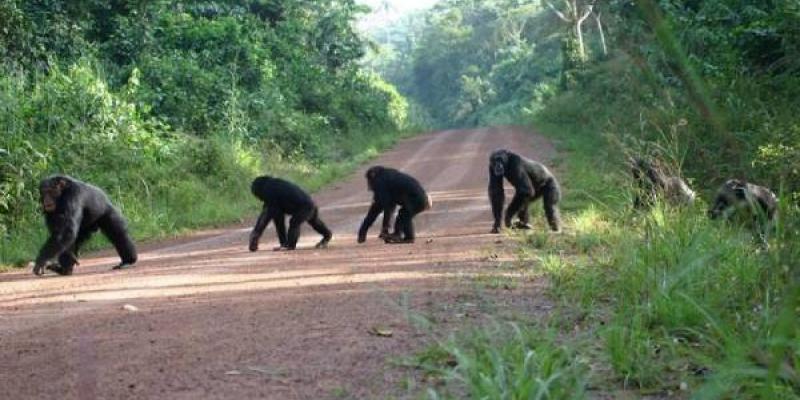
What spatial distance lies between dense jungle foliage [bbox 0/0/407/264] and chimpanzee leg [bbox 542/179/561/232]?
638 cm

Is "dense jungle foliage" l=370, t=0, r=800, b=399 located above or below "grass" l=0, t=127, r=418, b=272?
above

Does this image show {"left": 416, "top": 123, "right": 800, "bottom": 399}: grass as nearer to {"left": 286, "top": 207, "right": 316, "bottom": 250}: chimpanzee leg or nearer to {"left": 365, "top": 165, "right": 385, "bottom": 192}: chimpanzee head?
{"left": 286, "top": 207, "right": 316, "bottom": 250}: chimpanzee leg

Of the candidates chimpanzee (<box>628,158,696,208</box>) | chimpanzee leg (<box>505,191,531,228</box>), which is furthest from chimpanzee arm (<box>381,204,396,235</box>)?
chimpanzee (<box>628,158,696,208</box>)

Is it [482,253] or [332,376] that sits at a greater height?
[332,376]

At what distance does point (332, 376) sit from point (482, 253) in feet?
18.4

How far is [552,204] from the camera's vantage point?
42.0 ft

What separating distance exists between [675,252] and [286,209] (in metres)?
6.70

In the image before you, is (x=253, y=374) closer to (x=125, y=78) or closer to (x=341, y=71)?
(x=125, y=78)

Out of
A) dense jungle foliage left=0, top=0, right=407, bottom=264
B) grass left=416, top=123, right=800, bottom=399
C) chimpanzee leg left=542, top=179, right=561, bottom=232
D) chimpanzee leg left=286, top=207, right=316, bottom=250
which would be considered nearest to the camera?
grass left=416, top=123, right=800, bottom=399

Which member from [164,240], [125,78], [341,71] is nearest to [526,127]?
[341,71]

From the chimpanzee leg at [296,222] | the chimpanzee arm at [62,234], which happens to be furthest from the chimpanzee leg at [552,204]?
the chimpanzee arm at [62,234]

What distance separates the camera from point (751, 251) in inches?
261

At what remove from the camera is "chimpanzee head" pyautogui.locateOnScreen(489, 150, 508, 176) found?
1295cm

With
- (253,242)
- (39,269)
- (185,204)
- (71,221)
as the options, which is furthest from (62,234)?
(185,204)
